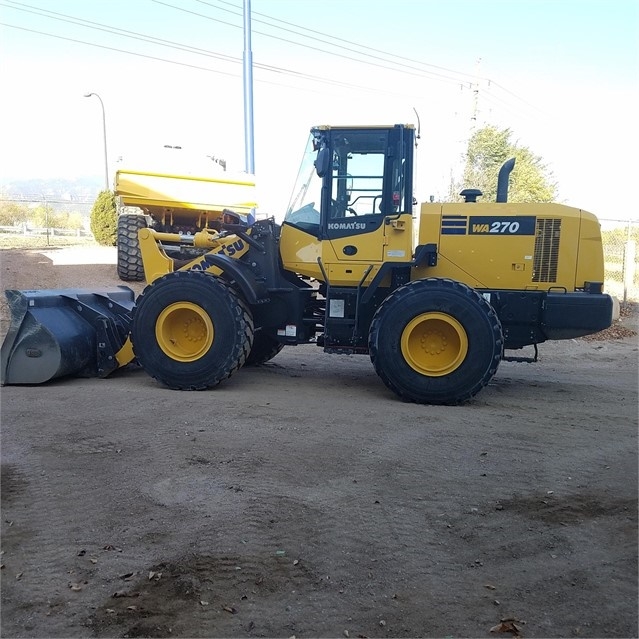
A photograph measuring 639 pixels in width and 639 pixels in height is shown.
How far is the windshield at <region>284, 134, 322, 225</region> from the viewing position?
735cm

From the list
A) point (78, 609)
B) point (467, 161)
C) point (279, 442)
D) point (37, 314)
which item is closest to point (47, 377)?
point (37, 314)

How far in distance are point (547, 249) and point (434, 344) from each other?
1.59m

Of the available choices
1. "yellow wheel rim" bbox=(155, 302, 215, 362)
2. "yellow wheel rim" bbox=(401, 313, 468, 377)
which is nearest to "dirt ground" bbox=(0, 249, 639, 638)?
"yellow wheel rim" bbox=(401, 313, 468, 377)

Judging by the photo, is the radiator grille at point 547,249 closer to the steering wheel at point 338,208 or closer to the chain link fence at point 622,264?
the steering wheel at point 338,208

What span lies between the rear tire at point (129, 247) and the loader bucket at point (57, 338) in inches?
246

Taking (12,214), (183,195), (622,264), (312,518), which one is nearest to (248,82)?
(183,195)

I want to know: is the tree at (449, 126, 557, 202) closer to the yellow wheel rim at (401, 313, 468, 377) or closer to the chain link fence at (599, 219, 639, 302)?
the chain link fence at (599, 219, 639, 302)

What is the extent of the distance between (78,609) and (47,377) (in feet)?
14.7

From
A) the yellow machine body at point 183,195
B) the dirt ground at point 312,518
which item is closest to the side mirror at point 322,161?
the dirt ground at point 312,518

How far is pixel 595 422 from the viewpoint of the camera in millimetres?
5906

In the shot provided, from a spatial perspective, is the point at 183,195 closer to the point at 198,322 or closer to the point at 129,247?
the point at 129,247

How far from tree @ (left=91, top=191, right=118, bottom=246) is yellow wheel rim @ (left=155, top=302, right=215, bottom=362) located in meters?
14.8

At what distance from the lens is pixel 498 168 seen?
69.5ft

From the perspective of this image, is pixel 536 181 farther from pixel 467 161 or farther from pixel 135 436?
pixel 135 436
